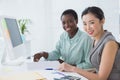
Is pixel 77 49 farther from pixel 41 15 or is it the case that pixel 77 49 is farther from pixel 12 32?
pixel 41 15

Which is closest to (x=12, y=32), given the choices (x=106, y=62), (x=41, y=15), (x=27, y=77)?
(x=27, y=77)

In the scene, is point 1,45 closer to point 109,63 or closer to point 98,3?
point 109,63

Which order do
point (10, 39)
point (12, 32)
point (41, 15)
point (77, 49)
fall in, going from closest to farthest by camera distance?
1. point (10, 39)
2. point (12, 32)
3. point (77, 49)
4. point (41, 15)

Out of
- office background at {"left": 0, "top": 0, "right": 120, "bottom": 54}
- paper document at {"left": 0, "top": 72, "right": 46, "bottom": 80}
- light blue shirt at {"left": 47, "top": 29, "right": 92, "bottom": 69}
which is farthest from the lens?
office background at {"left": 0, "top": 0, "right": 120, "bottom": 54}

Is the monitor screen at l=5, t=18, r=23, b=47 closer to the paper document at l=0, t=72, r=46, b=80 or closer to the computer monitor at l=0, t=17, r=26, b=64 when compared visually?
the computer monitor at l=0, t=17, r=26, b=64

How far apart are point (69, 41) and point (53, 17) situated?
1.57 meters

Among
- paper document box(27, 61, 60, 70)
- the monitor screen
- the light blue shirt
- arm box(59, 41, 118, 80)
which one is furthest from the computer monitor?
arm box(59, 41, 118, 80)

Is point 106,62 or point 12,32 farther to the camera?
point 12,32

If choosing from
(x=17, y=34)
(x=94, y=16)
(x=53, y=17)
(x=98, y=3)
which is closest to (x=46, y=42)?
(x=53, y=17)

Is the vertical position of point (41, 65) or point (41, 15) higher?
point (41, 15)

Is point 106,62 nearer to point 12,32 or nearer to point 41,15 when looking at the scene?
point 12,32

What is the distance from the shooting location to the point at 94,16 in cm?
138

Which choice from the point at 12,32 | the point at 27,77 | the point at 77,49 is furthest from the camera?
the point at 77,49

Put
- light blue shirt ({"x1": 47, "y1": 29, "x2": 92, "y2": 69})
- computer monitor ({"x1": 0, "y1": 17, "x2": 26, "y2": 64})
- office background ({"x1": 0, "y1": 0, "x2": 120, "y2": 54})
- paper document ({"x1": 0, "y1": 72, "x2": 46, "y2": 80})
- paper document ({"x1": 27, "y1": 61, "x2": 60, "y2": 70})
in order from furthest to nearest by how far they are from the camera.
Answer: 1. office background ({"x1": 0, "y1": 0, "x2": 120, "y2": 54})
2. light blue shirt ({"x1": 47, "y1": 29, "x2": 92, "y2": 69})
3. paper document ({"x1": 27, "y1": 61, "x2": 60, "y2": 70})
4. computer monitor ({"x1": 0, "y1": 17, "x2": 26, "y2": 64})
5. paper document ({"x1": 0, "y1": 72, "x2": 46, "y2": 80})
